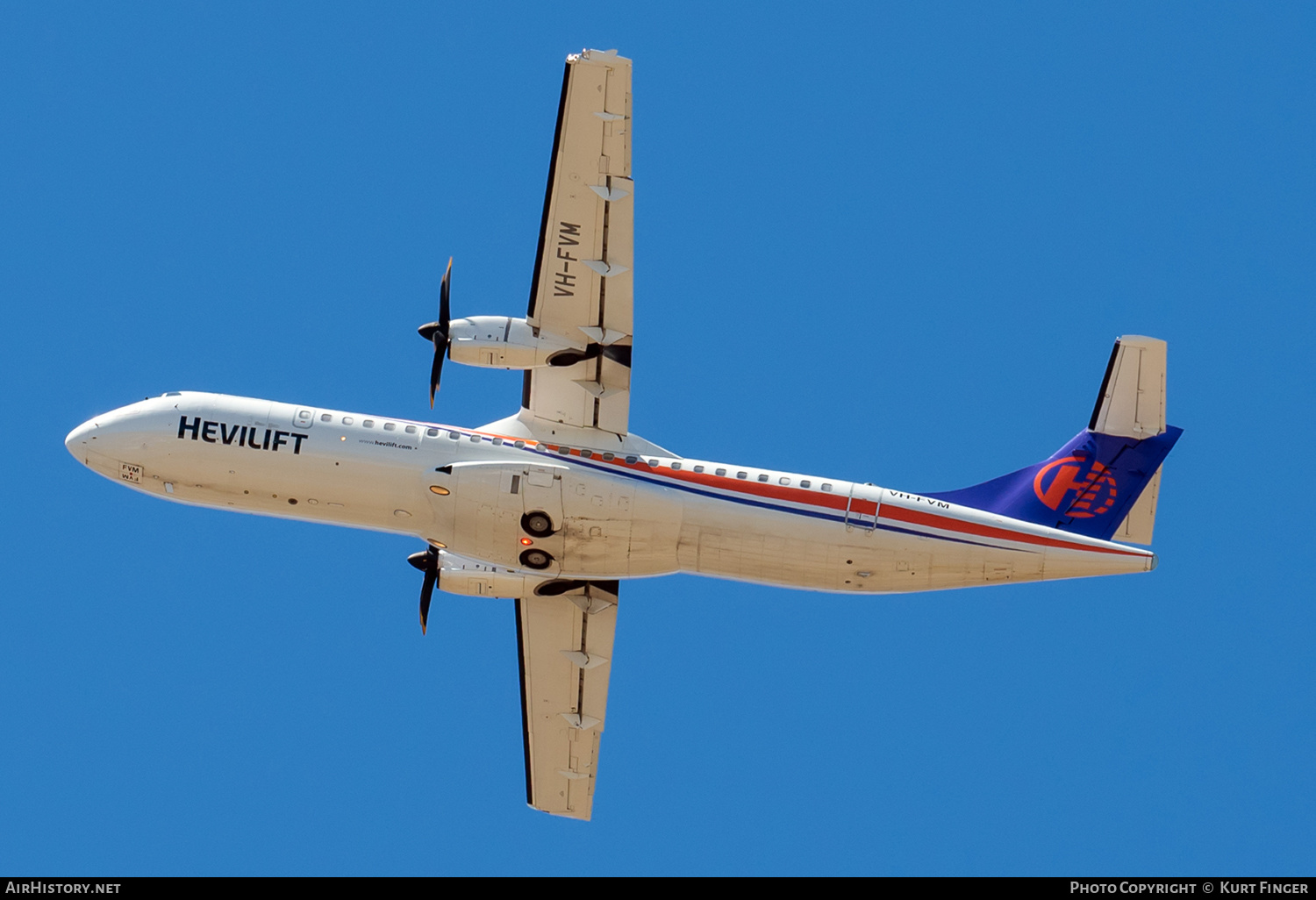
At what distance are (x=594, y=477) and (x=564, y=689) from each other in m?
5.15

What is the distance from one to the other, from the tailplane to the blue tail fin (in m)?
0.01

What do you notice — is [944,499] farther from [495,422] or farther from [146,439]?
[146,439]

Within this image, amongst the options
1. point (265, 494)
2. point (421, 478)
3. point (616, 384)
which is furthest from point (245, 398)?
point (616, 384)

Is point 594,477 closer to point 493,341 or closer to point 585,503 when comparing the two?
point 585,503

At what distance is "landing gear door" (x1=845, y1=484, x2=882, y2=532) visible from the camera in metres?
27.8

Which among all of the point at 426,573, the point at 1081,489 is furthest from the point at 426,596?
the point at 1081,489

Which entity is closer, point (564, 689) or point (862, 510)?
point (862, 510)

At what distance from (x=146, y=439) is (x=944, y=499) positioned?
13.4 metres

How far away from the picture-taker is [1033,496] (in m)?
28.8

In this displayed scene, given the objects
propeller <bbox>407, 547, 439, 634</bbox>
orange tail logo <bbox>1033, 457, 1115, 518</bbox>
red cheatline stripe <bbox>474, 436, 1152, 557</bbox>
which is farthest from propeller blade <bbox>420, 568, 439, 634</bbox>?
orange tail logo <bbox>1033, 457, 1115, 518</bbox>

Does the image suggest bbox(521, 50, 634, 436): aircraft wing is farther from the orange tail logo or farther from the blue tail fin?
the orange tail logo

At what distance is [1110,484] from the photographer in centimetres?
2878

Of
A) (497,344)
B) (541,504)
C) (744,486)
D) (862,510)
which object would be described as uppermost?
(497,344)

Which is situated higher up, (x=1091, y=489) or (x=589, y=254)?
(x=589, y=254)
